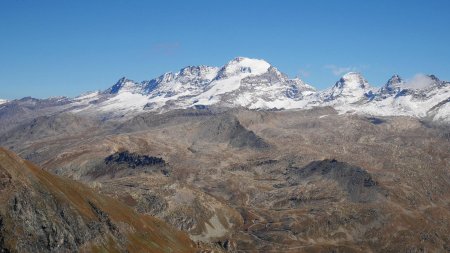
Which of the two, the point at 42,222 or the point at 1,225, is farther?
the point at 42,222

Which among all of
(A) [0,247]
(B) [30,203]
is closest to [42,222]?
(B) [30,203]

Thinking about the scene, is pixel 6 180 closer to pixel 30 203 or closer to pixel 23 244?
pixel 30 203

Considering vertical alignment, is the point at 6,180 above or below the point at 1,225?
above

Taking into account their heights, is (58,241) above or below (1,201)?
below

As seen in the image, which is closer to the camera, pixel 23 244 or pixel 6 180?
pixel 23 244

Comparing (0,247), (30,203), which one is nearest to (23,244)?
(0,247)

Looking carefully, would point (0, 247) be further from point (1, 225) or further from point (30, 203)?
point (30, 203)

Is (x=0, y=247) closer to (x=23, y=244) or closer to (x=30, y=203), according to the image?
(x=23, y=244)

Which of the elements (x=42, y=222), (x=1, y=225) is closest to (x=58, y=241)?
(x=42, y=222)
